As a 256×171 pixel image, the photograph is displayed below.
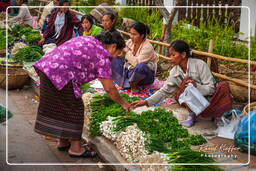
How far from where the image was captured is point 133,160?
3.70 metres

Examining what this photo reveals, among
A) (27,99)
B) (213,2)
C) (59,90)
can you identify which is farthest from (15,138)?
(213,2)

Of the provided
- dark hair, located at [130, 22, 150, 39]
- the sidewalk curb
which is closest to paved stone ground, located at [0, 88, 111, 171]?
the sidewalk curb

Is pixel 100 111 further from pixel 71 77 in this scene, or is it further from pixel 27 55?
pixel 27 55

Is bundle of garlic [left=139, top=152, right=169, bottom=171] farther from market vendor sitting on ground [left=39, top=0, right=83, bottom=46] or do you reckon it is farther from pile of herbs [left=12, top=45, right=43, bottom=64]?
pile of herbs [left=12, top=45, right=43, bottom=64]

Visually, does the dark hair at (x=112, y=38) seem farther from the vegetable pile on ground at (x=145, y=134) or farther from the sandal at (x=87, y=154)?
the sandal at (x=87, y=154)

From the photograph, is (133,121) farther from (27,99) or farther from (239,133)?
(27,99)

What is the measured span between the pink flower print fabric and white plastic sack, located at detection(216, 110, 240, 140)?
1.49 metres

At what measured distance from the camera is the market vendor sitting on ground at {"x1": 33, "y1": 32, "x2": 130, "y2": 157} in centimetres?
380

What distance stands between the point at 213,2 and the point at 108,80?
590cm

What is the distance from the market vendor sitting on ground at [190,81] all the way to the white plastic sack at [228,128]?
126mm

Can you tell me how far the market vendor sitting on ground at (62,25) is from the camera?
750cm

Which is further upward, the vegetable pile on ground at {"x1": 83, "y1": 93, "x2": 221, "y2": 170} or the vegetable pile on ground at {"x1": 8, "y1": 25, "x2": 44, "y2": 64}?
the vegetable pile on ground at {"x1": 8, "y1": 25, "x2": 44, "y2": 64}

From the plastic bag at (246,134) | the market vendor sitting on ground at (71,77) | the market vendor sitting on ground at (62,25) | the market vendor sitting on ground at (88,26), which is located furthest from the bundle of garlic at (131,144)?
→ the market vendor sitting on ground at (62,25)

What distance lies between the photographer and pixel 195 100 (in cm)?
443
